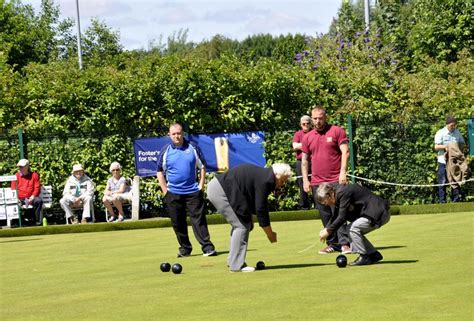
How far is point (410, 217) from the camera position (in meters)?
20.6

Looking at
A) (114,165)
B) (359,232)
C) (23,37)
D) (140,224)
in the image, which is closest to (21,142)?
(114,165)

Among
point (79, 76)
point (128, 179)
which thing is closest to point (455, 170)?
point (128, 179)

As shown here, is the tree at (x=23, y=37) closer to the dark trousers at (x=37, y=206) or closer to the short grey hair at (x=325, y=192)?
the dark trousers at (x=37, y=206)

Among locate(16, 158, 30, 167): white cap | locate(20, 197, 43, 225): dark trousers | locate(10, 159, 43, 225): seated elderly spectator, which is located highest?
locate(16, 158, 30, 167): white cap

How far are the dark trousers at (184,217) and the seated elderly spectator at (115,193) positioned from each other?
349 inches

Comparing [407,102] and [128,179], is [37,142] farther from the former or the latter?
[407,102]

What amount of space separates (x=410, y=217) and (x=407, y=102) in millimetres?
7254

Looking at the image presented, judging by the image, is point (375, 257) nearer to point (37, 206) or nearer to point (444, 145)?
point (444, 145)

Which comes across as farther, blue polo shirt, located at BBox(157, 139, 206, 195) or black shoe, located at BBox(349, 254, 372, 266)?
blue polo shirt, located at BBox(157, 139, 206, 195)

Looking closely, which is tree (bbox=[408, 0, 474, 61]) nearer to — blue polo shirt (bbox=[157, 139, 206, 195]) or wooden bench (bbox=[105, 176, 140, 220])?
wooden bench (bbox=[105, 176, 140, 220])

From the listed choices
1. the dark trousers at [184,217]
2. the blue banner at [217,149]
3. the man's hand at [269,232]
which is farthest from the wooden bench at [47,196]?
the man's hand at [269,232]

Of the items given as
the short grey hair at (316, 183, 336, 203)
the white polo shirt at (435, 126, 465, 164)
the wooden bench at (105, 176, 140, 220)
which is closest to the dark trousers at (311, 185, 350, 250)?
the short grey hair at (316, 183, 336, 203)

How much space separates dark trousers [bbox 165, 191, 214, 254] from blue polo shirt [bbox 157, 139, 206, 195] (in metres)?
0.09

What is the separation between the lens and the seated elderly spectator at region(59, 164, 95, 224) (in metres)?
23.2
